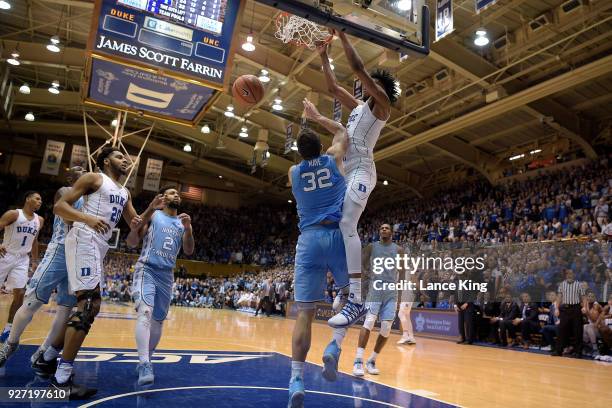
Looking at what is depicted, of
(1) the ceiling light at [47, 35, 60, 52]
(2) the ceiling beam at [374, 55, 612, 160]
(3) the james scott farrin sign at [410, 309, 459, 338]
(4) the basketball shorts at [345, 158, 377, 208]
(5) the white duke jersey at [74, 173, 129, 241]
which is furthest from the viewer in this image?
(1) the ceiling light at [47, 35, 60, 52]

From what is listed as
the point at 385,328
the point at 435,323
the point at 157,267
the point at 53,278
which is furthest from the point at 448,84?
the point at 53,278

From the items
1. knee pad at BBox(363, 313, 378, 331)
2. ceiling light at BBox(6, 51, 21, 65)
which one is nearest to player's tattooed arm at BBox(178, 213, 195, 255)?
knee pad at BBox(363, 313, 378, 331)

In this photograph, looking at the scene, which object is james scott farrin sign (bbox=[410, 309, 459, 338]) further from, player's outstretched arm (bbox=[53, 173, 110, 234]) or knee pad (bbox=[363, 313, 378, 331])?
player's outstretched arm (bbox=[53, 173, 110, 234])

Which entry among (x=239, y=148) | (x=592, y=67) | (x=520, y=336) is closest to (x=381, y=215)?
(x=239, y=148)

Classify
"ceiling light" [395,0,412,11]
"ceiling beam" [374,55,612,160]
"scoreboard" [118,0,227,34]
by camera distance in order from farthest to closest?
"ceiling beam" [374,55,612,160]
"scoreboard" [118,0,227,34]
"ceiling light" [395,0,412,11]

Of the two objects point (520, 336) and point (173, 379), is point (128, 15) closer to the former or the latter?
point (173, 379)

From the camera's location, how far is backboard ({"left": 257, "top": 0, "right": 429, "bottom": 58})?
4.64 meters

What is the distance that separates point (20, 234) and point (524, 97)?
51.0ft

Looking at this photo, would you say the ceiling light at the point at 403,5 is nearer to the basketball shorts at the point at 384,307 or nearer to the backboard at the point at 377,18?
the backboard at the point at 377,18

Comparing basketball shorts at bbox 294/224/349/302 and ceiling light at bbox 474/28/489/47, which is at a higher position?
ceiling light at bbox 474/28/489/47

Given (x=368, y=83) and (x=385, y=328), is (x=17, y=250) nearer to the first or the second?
(x=385, y=328)

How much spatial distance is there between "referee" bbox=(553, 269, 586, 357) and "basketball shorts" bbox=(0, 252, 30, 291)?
9620 millimetres

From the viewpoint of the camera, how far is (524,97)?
15.8 metres

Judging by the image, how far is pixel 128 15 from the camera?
25.5ft
